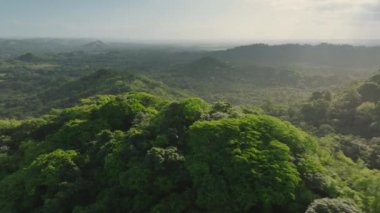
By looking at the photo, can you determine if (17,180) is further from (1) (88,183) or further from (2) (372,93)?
(2) (372,93)

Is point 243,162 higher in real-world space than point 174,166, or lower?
higher

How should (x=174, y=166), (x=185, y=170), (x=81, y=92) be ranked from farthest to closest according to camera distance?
1. (x=81, y=92)
2. (x=174, y=166)
3. (x=185, y=170)

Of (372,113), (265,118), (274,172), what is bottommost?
(372,113)

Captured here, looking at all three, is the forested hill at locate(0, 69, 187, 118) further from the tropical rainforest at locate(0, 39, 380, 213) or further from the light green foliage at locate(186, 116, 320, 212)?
the light green foliage at locate(186, 116, 320, 212)

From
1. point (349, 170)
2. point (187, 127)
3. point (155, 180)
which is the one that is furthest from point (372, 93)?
point (155, 180)

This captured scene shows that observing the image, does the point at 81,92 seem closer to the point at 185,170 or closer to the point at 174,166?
the point at 174,166

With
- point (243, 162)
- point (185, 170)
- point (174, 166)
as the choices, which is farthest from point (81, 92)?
point (243, 162)

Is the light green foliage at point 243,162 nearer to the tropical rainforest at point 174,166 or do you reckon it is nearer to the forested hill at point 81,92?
the tropical rainforest at point 174,166

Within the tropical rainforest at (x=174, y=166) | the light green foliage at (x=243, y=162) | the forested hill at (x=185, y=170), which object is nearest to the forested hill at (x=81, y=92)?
the tropical rainforest at (x=174, y=166)
